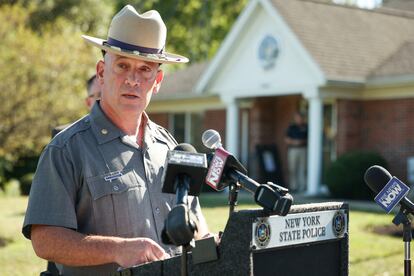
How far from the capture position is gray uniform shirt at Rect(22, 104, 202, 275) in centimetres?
287

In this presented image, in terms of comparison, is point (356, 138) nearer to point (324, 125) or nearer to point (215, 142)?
point (324, 125)

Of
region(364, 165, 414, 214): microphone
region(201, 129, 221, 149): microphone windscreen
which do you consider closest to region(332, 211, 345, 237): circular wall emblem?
region(364, 165, 414, 214): microphone

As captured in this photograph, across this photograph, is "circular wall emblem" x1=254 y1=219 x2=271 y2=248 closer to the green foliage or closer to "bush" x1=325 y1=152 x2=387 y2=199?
the green foliage

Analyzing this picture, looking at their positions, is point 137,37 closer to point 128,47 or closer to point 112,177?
point 128,47

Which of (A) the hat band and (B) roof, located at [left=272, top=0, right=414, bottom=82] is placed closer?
(A) the hat band

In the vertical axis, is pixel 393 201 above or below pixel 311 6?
below

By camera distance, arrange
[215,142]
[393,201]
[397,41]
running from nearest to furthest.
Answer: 1. [215,142]
2. [393,201]
3. [397,41]

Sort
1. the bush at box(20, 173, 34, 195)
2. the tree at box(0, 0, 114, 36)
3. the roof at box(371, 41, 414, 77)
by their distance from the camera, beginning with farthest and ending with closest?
the tree at box(0, 0, 114, 36) → the bush at box(20, 173, 34, 195) → the roof at box(371, 41, 414, 77)

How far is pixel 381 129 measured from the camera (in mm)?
19109

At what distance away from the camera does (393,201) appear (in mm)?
3158

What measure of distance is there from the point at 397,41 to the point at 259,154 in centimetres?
516

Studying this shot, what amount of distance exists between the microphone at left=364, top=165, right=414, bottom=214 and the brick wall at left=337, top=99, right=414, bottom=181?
1552 centimetres

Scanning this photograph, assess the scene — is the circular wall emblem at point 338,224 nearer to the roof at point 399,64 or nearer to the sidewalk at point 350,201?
the sidewalk at point 350,201

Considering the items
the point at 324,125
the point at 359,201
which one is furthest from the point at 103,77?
the point at 324,125
